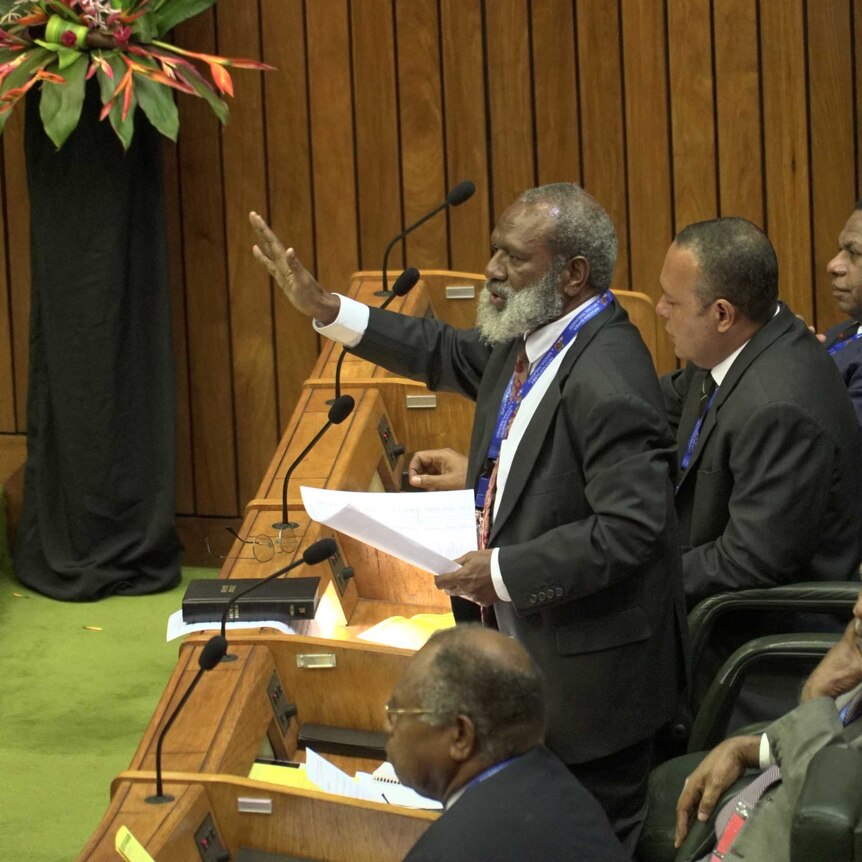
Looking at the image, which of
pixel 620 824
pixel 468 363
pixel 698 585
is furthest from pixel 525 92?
pixel 620 824

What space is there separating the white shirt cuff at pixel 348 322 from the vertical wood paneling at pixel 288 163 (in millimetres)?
2117

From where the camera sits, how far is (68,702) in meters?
4.27

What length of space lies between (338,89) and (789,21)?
4.58 ft

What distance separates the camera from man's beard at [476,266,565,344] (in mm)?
2627

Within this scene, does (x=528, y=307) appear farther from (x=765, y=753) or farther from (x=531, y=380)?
(x=765, y=753)

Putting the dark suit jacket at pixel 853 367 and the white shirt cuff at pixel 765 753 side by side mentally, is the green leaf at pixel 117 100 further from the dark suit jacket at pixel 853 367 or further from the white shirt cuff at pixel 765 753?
the white shirt cuff at pixel 765 753

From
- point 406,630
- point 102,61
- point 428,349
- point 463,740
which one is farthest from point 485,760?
point 102,61

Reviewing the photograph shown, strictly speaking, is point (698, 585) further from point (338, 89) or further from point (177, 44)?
point (177, 44)

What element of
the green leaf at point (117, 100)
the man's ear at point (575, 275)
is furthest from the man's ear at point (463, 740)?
the green leaf at point (117, 100)

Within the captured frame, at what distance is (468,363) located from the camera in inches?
120

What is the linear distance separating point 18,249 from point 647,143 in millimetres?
2100

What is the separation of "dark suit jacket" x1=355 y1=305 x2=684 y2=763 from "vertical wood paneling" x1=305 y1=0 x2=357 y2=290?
2.54 metres

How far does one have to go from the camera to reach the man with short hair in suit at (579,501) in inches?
96.0

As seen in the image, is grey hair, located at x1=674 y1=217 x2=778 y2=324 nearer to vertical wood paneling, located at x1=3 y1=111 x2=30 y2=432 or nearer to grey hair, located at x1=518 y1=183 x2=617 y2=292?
grey hair, located at x1=518 y1=183 x2=617 y2=292
